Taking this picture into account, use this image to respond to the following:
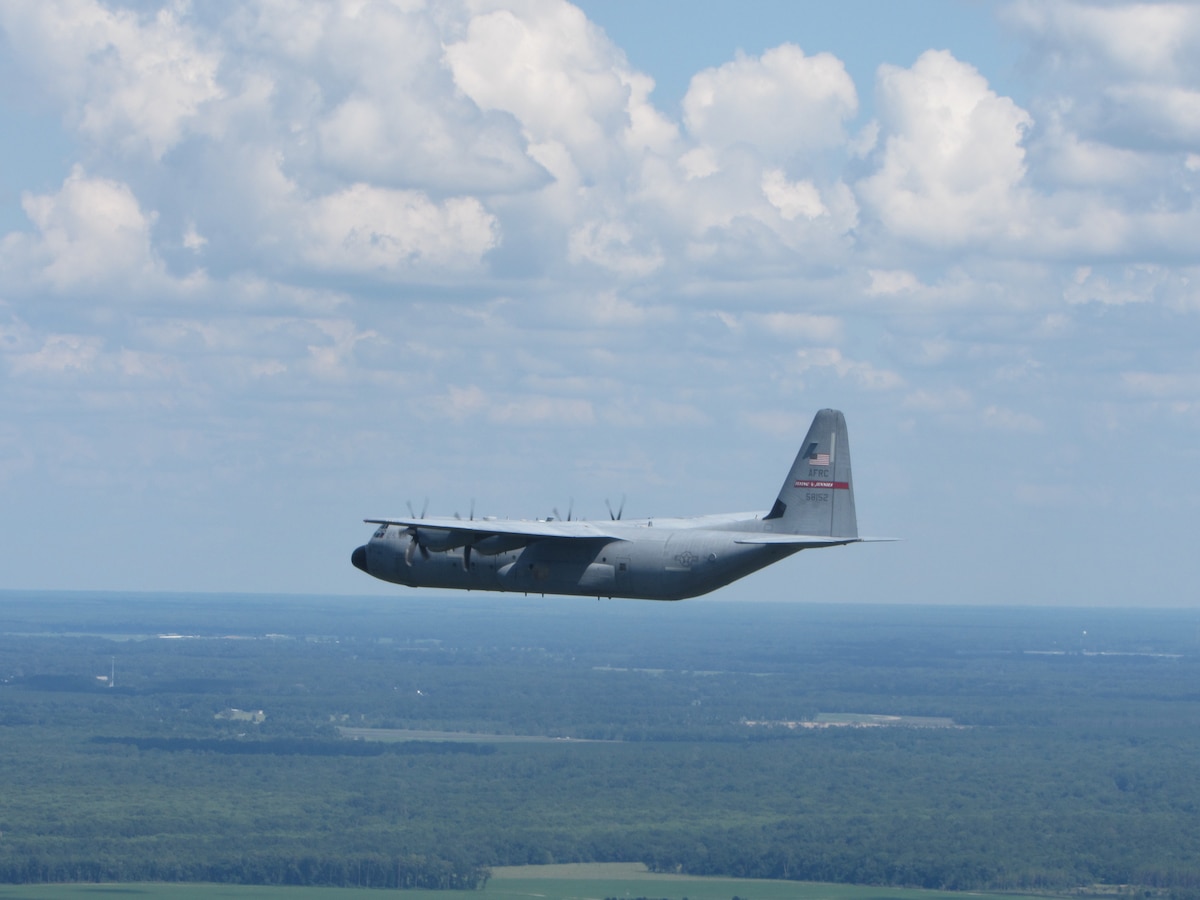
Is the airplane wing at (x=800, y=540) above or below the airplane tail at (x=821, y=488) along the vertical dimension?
below

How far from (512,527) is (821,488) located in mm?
11396

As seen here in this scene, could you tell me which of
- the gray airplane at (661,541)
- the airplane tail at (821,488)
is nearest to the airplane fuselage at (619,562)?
the gray airplane at (661,541)

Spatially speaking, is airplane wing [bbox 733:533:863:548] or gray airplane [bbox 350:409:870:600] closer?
airplane wing [bbox 733:533:863:548]

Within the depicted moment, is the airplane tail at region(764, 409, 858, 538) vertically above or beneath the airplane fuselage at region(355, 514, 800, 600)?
above

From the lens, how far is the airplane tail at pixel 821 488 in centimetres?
6450

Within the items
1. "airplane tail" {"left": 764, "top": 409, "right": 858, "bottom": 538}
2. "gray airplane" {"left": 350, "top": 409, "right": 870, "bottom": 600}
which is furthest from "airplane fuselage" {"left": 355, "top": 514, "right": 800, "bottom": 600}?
"airplane tail" {"left": 764, "top": 409, "right": 858, "bottom": 538}

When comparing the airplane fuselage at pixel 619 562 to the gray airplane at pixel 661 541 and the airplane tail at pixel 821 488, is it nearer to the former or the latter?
the gray airplane at pixel 661 541

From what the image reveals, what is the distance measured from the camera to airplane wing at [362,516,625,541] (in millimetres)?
65062

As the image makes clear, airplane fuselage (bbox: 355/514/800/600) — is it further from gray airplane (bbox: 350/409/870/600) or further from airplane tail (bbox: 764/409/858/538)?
airplane tail (bbox: 764/409/858/538)

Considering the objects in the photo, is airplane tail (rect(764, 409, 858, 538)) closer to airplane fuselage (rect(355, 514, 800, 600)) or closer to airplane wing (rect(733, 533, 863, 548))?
airplane wing (rect(733, 533, 863, 548))

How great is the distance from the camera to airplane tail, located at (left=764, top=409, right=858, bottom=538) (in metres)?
64.5

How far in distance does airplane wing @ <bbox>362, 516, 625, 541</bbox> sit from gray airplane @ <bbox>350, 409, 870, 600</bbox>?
0.12 feet

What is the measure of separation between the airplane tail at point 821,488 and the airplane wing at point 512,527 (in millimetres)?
6188

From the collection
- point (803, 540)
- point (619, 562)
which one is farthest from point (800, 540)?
point (619, 562)
